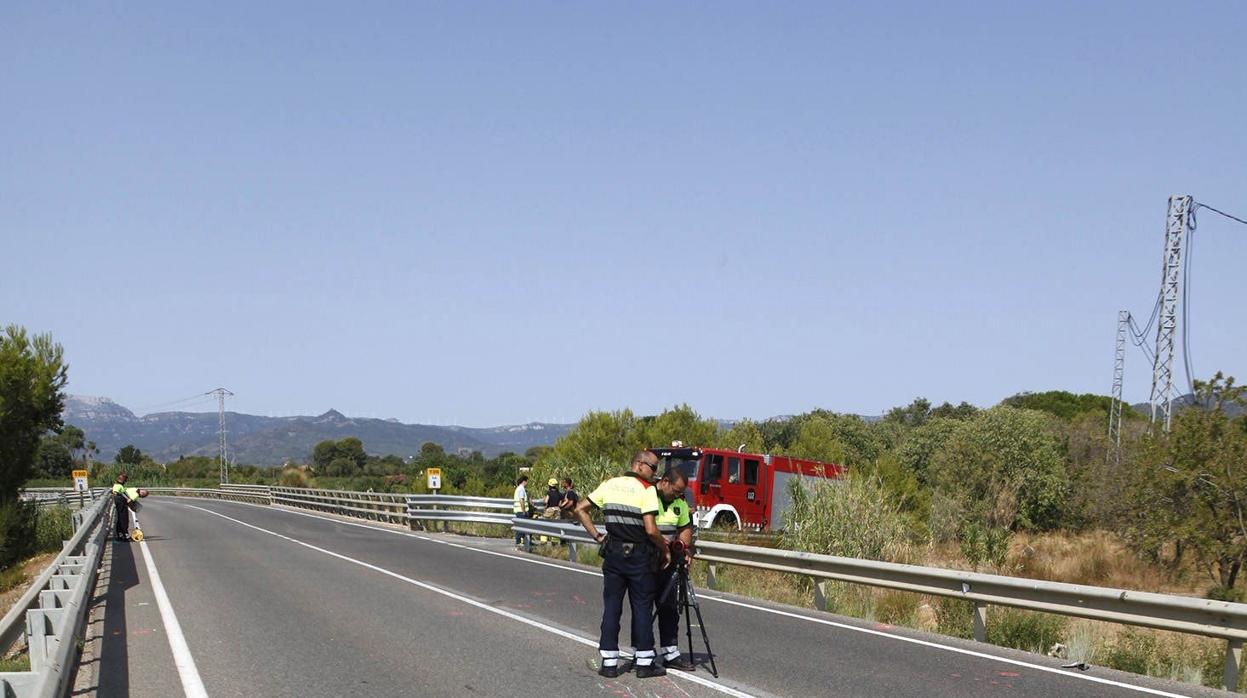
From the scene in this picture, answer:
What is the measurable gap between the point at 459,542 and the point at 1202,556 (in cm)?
1693

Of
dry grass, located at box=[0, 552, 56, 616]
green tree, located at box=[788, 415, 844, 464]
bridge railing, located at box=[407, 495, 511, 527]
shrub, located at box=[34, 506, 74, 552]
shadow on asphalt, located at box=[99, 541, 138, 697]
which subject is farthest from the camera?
green tree, located at box=[788, 415, 844, 464]

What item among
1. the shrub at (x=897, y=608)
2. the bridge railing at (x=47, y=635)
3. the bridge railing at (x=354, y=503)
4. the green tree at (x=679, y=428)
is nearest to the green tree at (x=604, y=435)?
the green tree at (x=679, y=428)

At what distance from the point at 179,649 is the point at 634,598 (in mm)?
4521

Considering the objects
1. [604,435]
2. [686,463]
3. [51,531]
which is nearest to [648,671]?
[686,463]

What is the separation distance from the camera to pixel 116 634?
11547 mm

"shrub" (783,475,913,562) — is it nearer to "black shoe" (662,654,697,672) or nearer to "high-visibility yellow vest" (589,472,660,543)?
"black shoe" (662,654,697,672)

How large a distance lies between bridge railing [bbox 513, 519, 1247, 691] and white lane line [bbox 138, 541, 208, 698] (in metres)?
7.38

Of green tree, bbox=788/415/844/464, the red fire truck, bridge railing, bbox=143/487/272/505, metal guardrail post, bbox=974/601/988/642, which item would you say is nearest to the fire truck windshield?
the red fire truck

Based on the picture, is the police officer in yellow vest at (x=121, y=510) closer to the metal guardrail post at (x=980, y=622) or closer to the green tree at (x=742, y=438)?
the metal guardrail post at (x=980, y=622)

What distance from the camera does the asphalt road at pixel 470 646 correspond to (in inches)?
346

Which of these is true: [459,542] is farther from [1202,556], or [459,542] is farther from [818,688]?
[818,688]

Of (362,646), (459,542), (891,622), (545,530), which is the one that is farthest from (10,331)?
(891,622)

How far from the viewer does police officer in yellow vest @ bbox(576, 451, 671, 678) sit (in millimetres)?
8969

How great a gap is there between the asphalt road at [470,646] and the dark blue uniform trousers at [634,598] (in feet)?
0.95
